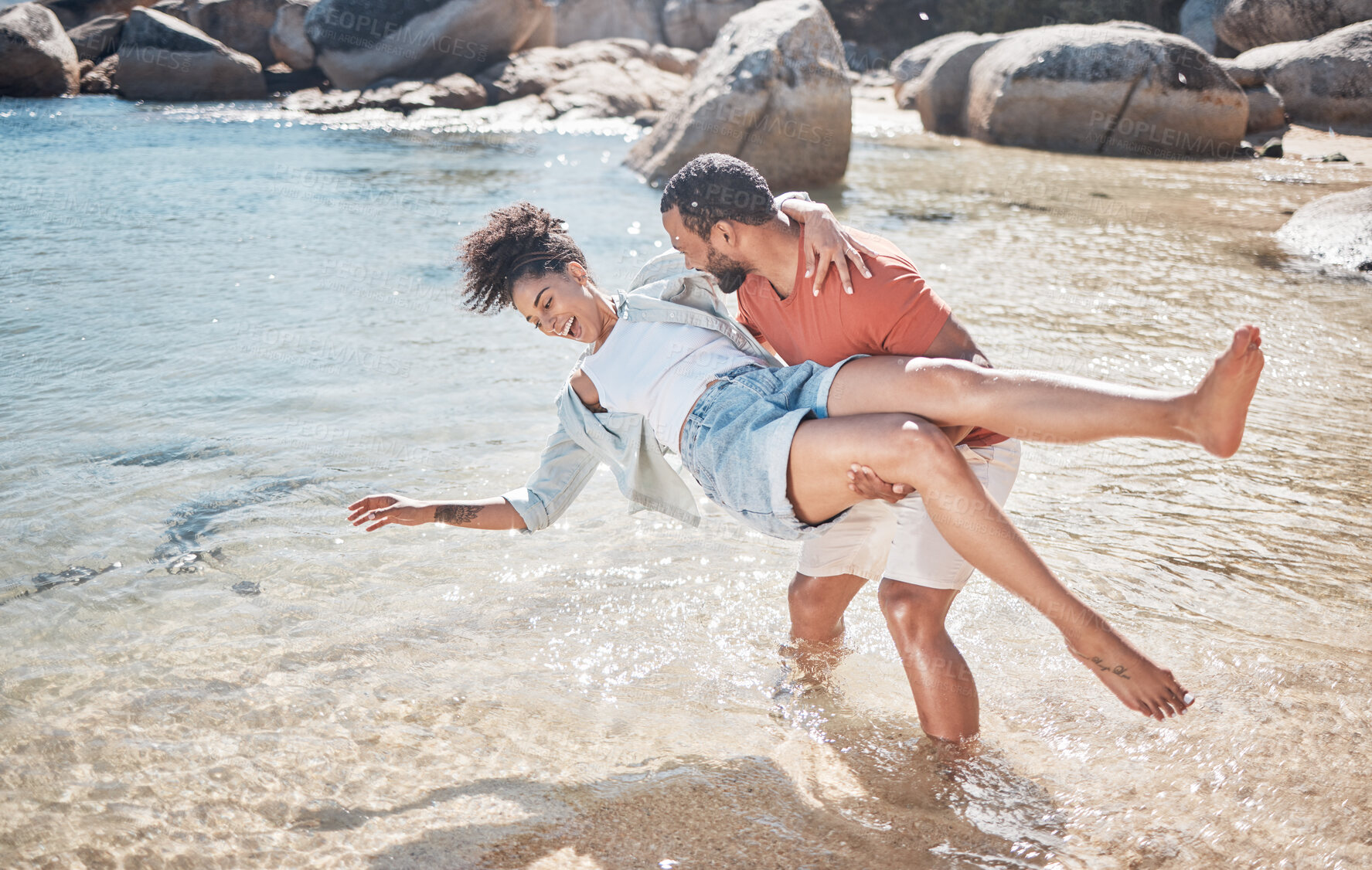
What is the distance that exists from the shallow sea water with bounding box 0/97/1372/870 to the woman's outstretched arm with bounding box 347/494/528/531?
23.2 inches

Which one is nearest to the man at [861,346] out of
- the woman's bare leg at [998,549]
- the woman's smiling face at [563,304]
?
the woman's bare leg at [998,549]

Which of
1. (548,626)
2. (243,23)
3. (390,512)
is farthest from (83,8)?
(390,512)

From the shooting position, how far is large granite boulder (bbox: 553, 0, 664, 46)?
26594 millimetres

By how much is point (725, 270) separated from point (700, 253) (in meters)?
0.09

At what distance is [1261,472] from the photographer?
14.4ft

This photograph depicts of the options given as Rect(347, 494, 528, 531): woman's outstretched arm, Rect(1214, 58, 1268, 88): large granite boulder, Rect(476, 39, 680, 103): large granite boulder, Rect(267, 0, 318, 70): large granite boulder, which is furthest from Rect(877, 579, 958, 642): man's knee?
Rect(267, 0, 318, 70): large granite boulder

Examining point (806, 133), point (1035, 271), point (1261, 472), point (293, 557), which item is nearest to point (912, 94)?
point (806, 133)

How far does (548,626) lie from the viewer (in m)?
3.49

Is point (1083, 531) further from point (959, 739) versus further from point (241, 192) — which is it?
point (241, 192)

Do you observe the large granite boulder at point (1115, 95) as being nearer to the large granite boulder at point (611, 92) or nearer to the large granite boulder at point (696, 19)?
the large granite boulder at point (611, 92)

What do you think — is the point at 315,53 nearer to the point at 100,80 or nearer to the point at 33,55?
the point at 100,80

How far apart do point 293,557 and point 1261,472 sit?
4.23 metres

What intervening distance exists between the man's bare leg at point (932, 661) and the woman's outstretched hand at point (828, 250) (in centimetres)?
87

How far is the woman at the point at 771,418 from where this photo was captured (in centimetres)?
224
